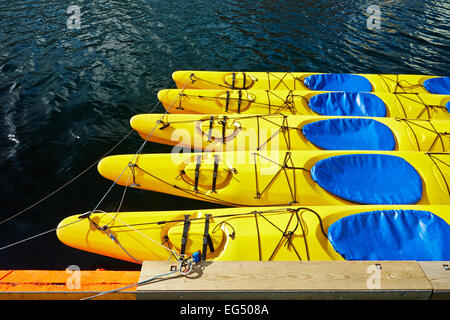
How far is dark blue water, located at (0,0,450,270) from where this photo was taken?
6.84 metres

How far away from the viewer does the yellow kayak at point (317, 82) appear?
348 inches

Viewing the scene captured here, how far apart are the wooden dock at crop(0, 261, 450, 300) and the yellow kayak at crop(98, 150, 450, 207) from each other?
2194 mm

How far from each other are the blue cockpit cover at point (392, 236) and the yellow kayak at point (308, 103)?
3.74 meters

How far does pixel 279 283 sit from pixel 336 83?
7.55 metres

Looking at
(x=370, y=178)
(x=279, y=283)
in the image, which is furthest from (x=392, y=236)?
(x=279, y=283)

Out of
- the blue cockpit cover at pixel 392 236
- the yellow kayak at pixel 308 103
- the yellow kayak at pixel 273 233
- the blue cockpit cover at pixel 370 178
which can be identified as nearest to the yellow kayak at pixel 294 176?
the blue cockpit cover at pixel 370 178

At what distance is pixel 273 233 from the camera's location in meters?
4.59

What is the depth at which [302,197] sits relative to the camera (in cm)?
541

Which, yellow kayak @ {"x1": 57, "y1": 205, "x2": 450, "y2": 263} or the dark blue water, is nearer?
yellow kayak @ {"x1": 57, "y1": 205, "x2": 450, "y2": 263}

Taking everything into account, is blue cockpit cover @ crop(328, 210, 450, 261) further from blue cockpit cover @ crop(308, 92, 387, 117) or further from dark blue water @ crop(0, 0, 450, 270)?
blue cockpit cover @ crop(308, 92, 387, 117)

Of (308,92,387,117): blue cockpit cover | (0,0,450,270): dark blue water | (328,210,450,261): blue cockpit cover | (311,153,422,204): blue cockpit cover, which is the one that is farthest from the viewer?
(308,92,387,117): blue cockpit cover

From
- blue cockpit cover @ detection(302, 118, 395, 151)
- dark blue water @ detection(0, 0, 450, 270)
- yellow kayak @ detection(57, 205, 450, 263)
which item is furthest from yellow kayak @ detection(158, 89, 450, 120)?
yellow kayak @ detection(57, 205, 450, 263)
